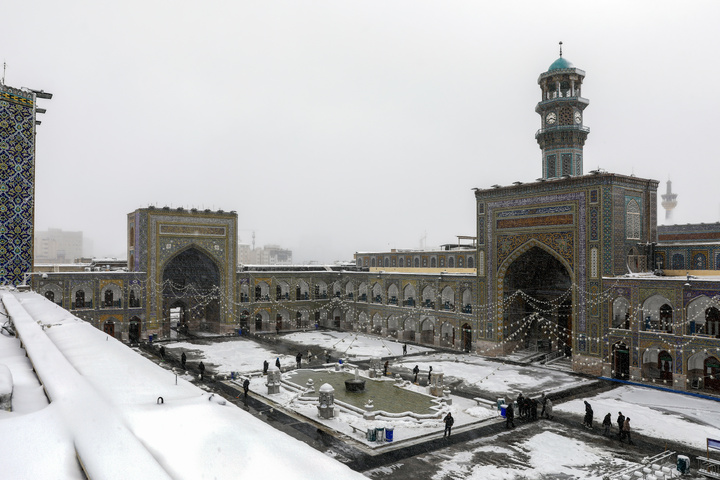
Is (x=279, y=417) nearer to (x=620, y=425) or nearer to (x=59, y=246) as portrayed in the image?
(x=620, y=425)

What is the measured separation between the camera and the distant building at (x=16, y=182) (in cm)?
849

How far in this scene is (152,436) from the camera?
1632 millimetres

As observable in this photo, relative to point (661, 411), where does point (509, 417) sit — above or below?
above

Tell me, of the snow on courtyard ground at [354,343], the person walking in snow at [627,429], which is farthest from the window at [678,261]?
the snow on courtyard ground at [354,343]

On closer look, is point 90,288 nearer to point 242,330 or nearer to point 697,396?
point 242,330

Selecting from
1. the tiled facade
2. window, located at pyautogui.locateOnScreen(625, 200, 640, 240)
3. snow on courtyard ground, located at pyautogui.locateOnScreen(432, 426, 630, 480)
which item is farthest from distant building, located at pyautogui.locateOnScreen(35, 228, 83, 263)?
snow on courtyard ground, located at pyautogui.locateOnScreen(432, 426, 630, 480)

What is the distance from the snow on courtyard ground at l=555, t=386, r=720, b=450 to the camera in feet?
54.0

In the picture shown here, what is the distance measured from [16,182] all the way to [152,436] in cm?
886

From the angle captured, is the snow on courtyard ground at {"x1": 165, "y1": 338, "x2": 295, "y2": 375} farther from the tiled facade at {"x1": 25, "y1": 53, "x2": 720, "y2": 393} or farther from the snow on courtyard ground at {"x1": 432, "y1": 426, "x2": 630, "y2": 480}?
the snow on courtyard ground at {"x1": 432, "y1": 426, "x2": 630, "y2": 480}

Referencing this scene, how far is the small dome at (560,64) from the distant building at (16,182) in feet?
95.2

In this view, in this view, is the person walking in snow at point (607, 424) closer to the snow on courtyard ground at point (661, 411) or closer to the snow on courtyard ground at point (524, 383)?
the snow on courtyard ground at point (661, 411)

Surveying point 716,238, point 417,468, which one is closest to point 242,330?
point 417,468

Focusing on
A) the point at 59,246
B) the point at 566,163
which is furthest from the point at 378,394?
the point at 59,246

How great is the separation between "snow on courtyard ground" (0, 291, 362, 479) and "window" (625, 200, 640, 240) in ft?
89.5
